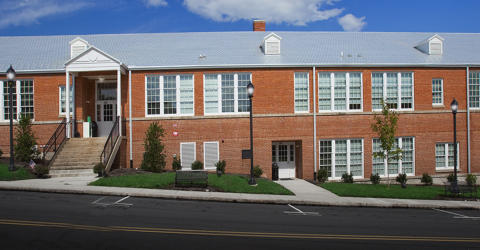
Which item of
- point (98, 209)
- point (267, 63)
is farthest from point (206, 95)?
point (98, 209)

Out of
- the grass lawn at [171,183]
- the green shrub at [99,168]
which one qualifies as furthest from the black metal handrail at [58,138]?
the grass lawn at [171,183]

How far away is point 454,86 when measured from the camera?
2369 cm

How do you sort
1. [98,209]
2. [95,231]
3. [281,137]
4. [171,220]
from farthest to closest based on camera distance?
[281,137]
[98,209]
[171,220]
[95,231]

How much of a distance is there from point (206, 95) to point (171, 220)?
43.1 ft

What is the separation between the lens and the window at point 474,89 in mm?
24031

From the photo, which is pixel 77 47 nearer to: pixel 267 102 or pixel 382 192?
pixel 267 102

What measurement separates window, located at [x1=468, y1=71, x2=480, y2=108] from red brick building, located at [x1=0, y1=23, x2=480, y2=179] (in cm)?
7

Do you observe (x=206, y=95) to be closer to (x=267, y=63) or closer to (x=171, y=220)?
(x=267, y=63)

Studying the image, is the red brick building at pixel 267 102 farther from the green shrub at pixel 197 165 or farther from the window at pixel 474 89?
the green shrub at pixel 197 165

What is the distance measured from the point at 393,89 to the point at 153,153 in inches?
631

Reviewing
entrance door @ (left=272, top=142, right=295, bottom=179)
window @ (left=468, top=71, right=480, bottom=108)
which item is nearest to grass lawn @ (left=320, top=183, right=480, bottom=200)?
entrance door @ (left=272, top=142, right=295, bottom=179)

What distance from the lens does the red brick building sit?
22094mm

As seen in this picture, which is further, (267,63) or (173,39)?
(173,39)

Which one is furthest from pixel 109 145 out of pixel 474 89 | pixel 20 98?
pixel 474 89
